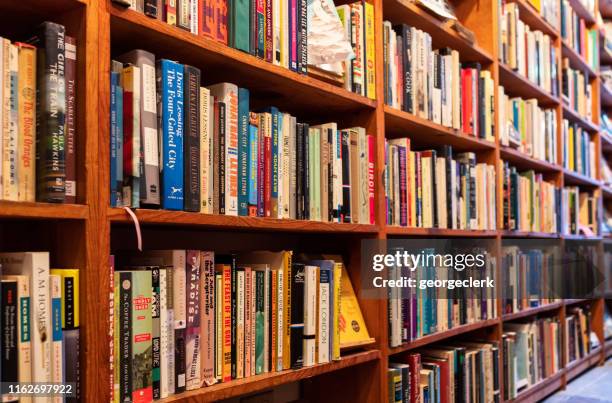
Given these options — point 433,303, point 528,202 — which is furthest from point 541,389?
point 433,303

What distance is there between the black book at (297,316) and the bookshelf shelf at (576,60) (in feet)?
8.53

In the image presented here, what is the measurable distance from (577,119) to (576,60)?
36 cm

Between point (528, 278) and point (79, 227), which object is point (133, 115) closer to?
point (79, 227)

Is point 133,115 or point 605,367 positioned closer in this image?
point 133,115

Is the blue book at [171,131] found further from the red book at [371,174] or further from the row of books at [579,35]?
the row of books at [579,35]

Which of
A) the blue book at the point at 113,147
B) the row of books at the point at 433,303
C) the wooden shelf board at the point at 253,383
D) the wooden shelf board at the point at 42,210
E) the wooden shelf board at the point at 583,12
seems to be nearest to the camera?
the wooden shelf board at the point at 42,210

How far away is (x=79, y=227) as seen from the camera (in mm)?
974

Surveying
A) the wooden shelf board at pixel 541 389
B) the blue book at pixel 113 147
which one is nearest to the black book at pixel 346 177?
the blue book at pixel 113 147

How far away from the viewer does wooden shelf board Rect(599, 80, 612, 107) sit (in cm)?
393

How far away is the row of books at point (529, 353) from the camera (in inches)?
98.1

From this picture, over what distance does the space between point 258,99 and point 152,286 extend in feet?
2.32

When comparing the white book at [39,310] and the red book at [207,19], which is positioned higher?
the red book at [207,19]

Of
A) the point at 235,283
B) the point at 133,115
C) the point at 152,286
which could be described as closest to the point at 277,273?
the point at 235,283

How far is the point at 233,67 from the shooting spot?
133cm
